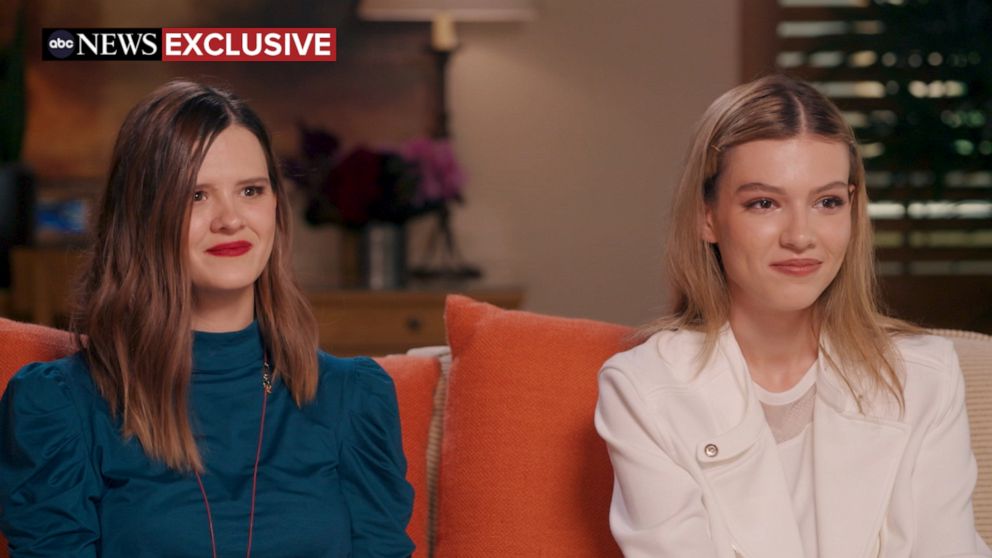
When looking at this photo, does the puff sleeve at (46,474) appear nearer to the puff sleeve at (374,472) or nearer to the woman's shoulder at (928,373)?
the puff sleeve at (374,472)

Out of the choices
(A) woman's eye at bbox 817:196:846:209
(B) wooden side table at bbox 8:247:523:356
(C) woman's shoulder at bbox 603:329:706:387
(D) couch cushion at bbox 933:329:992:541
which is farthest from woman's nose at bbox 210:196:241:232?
(B) wooden side table at bbox 8:247:523:356

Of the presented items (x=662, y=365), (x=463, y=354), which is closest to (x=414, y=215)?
(x=463, y=354)

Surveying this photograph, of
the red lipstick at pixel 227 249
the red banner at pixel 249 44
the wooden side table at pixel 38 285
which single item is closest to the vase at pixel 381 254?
the red banner at pixel 249 44

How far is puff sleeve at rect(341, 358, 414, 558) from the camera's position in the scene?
1.95 metres

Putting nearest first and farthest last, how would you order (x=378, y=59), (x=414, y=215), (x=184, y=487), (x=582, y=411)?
(x=184, y=487) → (x=582, y=411) → (x=414, y=215) → (x=378, y=59)

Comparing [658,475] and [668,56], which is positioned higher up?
[668,56]

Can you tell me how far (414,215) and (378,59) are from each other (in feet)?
2.21

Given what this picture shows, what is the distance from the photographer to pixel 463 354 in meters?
2.26

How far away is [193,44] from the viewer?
16.2 feet

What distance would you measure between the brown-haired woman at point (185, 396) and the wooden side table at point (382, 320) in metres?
2.30

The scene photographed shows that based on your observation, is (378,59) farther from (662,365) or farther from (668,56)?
(662,365)

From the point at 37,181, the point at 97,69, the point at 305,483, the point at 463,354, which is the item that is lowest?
the point at 305,483

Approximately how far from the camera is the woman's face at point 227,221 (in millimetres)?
1837

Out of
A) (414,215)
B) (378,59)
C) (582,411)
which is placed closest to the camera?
(582,411)
